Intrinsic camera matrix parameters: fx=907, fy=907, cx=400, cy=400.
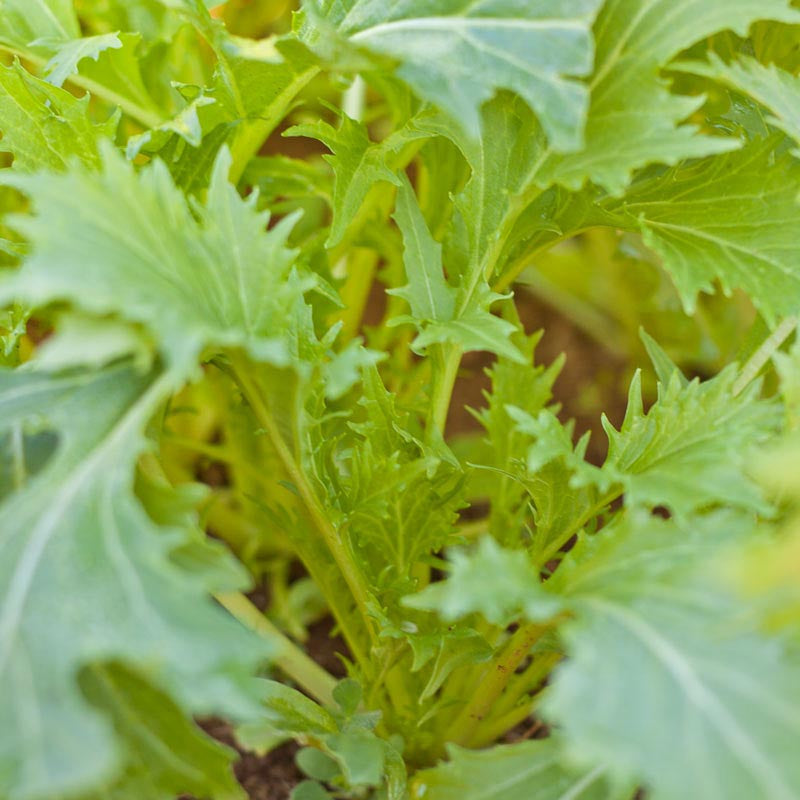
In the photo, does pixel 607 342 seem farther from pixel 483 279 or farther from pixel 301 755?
pixel 301 755

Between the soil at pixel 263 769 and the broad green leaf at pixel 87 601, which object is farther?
the soil at pixel 263 769

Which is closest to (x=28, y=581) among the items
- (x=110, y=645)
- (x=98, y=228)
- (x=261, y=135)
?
(x=110, y=645)

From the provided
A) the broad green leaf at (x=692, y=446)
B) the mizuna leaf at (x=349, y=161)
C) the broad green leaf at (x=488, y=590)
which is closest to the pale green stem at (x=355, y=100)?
the mizuna leaf at (x=349, y=161)

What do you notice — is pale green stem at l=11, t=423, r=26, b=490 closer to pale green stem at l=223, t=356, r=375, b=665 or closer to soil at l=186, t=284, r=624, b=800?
pale green stem at l=223, t=356, r=375, b=665

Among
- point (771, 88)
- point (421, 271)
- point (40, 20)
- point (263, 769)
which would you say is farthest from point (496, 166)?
point (263, 769)

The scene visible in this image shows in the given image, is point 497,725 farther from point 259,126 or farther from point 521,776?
point 259,126

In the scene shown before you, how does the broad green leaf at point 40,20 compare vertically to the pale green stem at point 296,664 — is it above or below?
above

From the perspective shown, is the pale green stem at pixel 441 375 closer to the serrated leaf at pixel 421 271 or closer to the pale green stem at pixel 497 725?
the serrated leaf at pixel 421 271
